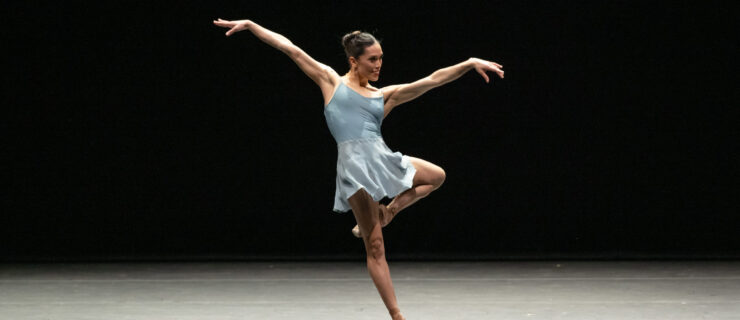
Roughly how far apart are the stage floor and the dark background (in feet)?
0.98

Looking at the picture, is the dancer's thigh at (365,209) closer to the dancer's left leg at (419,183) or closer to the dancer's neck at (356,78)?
the dancer's left leg at (419,183)

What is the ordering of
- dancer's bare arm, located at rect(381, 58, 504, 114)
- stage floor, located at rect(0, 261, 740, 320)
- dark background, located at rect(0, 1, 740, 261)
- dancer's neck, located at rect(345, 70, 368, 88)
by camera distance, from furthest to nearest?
dark background, located at rect(0, 1, 740, 261), stage floor, located at rect(0, 261, 740, 320), dancer's neck, located at rect(345, 70, 368, 88), dancer's bare arm, located at rect(381, 58, 504, 114)

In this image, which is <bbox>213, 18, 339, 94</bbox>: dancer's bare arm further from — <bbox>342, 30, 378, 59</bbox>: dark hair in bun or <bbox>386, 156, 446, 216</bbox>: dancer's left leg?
<bbox>386, 156, 446, 216</bbox>: dancer's left leg

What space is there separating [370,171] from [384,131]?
9.77 ft

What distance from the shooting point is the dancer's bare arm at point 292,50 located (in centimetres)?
308

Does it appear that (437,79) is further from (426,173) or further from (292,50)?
(292,50)

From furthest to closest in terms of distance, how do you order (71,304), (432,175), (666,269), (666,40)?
(666,40), (666,269), (71,304), (432,175)

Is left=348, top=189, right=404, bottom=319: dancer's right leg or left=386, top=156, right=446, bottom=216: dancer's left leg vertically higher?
left=386, top=156, right=446, bottom=216: dancer's left leg

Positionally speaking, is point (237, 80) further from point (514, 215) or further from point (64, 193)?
point (514, 215)

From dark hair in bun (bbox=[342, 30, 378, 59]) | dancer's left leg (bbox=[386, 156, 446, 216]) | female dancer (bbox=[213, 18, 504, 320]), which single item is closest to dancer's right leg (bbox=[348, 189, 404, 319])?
female dancer (bbox=[213, 18, 504, 320])

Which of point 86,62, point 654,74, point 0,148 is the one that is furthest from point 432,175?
point 0,148

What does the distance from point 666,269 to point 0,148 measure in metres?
4.34

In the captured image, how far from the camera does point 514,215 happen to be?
611 cm

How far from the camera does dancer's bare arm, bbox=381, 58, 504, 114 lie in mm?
3010
